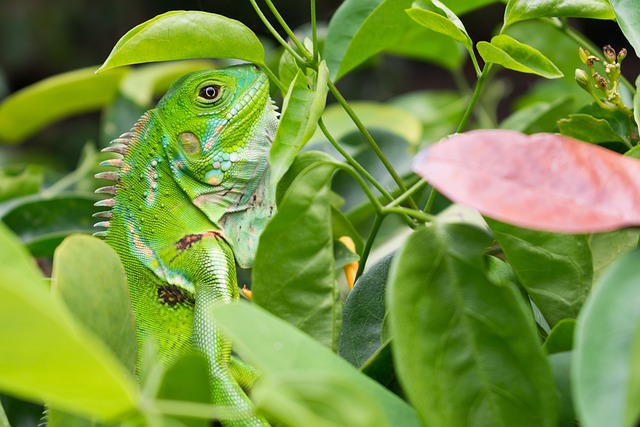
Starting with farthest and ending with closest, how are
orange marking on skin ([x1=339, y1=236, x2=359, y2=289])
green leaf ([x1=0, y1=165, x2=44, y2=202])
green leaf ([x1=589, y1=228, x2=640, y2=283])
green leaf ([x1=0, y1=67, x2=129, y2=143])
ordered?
1. green leaf ([x1=0, y1=67, x2=129, y2=143])
2. green leaf ([x1=0, y1=165, x2=44, y2=202])
3. orange marking on skin ([x1=339, y1=236, x2=359, y2=289])
4. green leaf ([x1=589, y1=228, x2=640, y2=283])

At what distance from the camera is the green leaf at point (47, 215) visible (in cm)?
149

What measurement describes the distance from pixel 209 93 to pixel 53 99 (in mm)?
1169

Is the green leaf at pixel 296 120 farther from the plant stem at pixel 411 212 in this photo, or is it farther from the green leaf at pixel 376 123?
the green leaf at pixel 376 123

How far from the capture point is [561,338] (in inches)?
25.8

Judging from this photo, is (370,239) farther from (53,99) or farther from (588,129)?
(53,99)

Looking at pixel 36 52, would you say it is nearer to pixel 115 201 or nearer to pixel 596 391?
pixel 115 201

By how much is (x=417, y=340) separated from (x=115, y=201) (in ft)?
2.03

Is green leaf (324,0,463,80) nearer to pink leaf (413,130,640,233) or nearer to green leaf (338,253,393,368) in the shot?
green leaf (338,253,393,368)

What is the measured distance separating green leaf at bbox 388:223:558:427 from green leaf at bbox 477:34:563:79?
0.25m

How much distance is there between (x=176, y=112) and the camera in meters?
1.09

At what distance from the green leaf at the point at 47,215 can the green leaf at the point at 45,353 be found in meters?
1.03

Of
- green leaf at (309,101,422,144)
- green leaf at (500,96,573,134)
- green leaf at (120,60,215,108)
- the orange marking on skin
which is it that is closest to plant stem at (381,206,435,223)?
the orange marking on skin

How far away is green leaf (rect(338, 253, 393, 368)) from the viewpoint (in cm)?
81

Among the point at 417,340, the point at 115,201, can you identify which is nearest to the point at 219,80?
the point at 115,201
